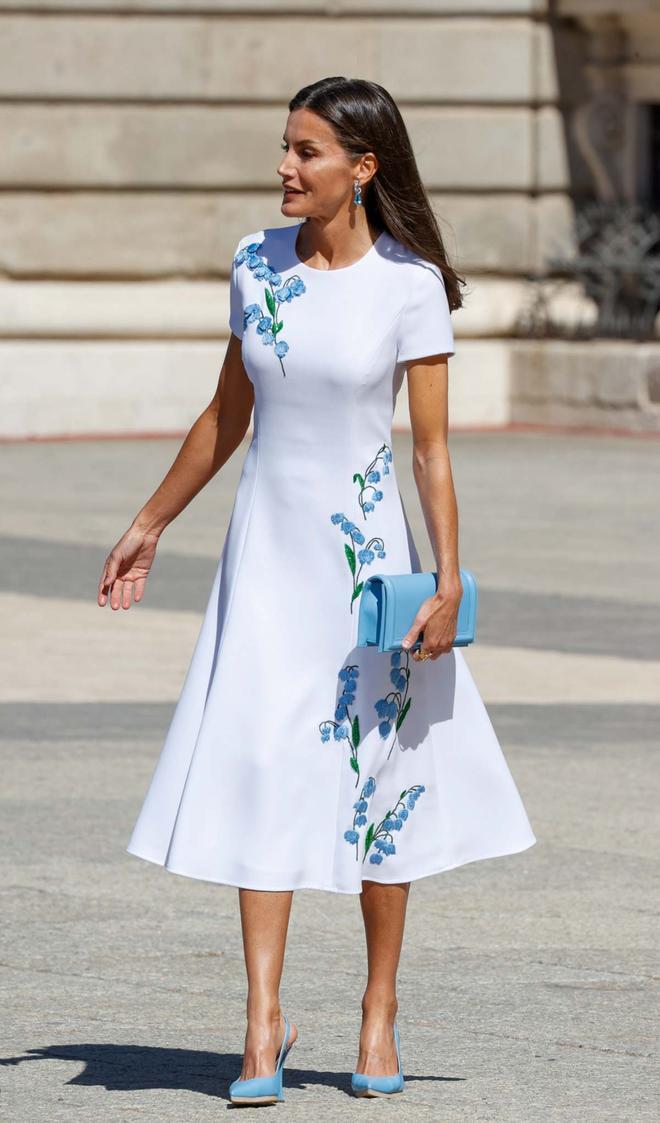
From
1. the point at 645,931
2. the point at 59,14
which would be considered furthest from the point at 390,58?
the point at 645,931

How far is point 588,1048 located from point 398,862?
637 millimetres

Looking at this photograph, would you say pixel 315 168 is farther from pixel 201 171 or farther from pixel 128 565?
pixel 201 171

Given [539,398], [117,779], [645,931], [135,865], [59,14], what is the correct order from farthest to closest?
[539,398]
[59,14]
[117,779]
[135,865]
[645,931]

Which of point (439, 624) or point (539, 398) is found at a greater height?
point (439, 624)

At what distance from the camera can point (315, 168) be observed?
178 inches

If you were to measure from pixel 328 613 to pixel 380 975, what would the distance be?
2.20ft

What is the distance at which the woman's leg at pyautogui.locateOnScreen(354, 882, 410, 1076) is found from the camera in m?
4.56

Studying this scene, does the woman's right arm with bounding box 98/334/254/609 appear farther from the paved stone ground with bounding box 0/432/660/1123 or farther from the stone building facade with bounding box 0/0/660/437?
the stone building facade with bounding box 0/0/660/437

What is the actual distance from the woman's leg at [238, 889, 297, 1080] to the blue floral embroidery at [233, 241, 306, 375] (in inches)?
37.6

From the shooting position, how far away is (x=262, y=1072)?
4441mm

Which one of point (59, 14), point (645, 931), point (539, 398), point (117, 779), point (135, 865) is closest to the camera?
point (645, 931)

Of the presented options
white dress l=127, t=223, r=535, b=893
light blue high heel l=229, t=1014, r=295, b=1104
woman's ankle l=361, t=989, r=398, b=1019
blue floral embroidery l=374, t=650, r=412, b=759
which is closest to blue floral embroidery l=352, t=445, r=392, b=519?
white dress l=127, t=223, r=535, b=893

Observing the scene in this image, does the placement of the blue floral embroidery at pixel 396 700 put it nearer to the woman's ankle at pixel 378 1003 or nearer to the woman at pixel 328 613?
the woman at pixel 328 613

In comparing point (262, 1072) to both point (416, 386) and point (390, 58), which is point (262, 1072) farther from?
point (390, 58)
